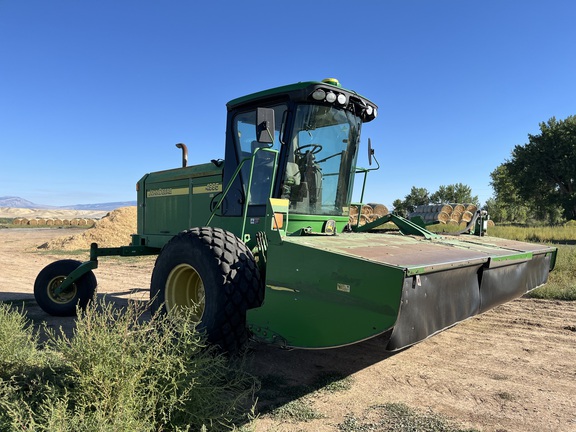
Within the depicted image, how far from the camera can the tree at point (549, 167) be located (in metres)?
28.4

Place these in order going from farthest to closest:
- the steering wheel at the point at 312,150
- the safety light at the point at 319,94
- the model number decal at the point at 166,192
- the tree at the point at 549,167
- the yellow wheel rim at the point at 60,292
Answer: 1. the tree at the point at 549,167
2. the yellow wheel rim at the point at 60,292
3. the model number decal at the point at 166,192
4. the steering wheel at the point at 312,150
5. the safety light at the point at 319,94

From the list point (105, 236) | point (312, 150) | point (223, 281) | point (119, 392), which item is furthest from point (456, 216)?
point (119, 392)

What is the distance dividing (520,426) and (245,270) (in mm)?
2426

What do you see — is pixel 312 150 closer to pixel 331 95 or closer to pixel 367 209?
pixel 331 95

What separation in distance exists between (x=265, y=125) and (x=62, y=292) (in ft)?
15.7

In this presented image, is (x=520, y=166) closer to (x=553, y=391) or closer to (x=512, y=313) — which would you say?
(x=512, y=313)

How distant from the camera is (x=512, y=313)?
621 cm

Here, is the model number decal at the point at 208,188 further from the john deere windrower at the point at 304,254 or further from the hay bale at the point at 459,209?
the hay bale at the point at 459,209

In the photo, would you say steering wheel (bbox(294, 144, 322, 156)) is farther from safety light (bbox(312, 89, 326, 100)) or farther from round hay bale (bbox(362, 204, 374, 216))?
round hay bale (bbox(362, 204, 374, 216))

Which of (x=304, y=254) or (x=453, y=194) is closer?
(x=304, y=254)

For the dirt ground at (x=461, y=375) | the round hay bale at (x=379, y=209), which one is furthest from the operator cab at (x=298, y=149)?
the round hay bale at (x=379, y=209)

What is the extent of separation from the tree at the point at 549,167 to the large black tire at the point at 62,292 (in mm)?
30074


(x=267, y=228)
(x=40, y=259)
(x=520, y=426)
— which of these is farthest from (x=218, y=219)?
(x=40, y=259)

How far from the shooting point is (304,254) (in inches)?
138
